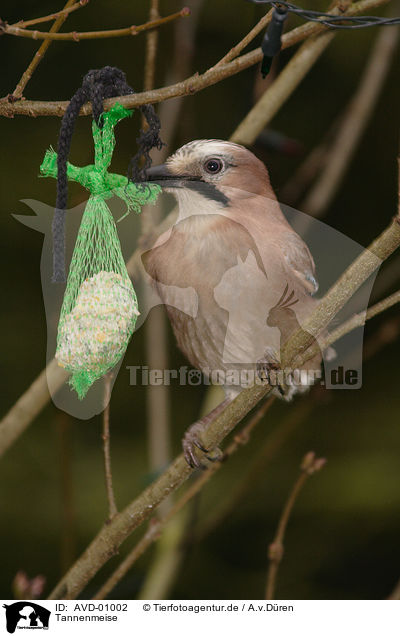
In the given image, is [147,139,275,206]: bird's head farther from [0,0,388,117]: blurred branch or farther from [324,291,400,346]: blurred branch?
[324,291,400,346]: blurred branch

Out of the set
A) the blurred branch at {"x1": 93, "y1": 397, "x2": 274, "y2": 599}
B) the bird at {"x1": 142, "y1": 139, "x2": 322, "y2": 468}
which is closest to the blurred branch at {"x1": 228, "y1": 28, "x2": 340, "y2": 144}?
the bird at {"x1": 142, "y1": 139, "x2": 322, "y2": 468}

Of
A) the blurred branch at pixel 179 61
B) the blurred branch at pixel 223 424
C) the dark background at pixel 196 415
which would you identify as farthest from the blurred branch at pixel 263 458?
the blurred branch at pixel 179 61

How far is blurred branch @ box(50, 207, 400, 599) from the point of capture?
1.25 m

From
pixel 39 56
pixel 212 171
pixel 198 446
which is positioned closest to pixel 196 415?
pixel 198 446

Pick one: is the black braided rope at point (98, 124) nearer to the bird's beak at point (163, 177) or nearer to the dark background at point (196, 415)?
the bird's beak at point (163, 177)

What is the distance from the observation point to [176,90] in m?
1.23

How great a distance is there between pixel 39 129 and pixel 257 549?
4.13ft

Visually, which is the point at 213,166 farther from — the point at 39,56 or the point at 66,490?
the point at 66,490

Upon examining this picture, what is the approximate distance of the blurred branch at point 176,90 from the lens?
1225 mm

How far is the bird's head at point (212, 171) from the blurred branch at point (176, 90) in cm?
20

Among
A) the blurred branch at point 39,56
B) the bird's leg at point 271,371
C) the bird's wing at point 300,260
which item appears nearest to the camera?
the blurred branch at point 39,56

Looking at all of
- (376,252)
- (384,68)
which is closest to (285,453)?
(376,252)

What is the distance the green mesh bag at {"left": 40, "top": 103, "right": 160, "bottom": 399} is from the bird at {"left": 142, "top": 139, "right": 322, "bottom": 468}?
5.3 inches
